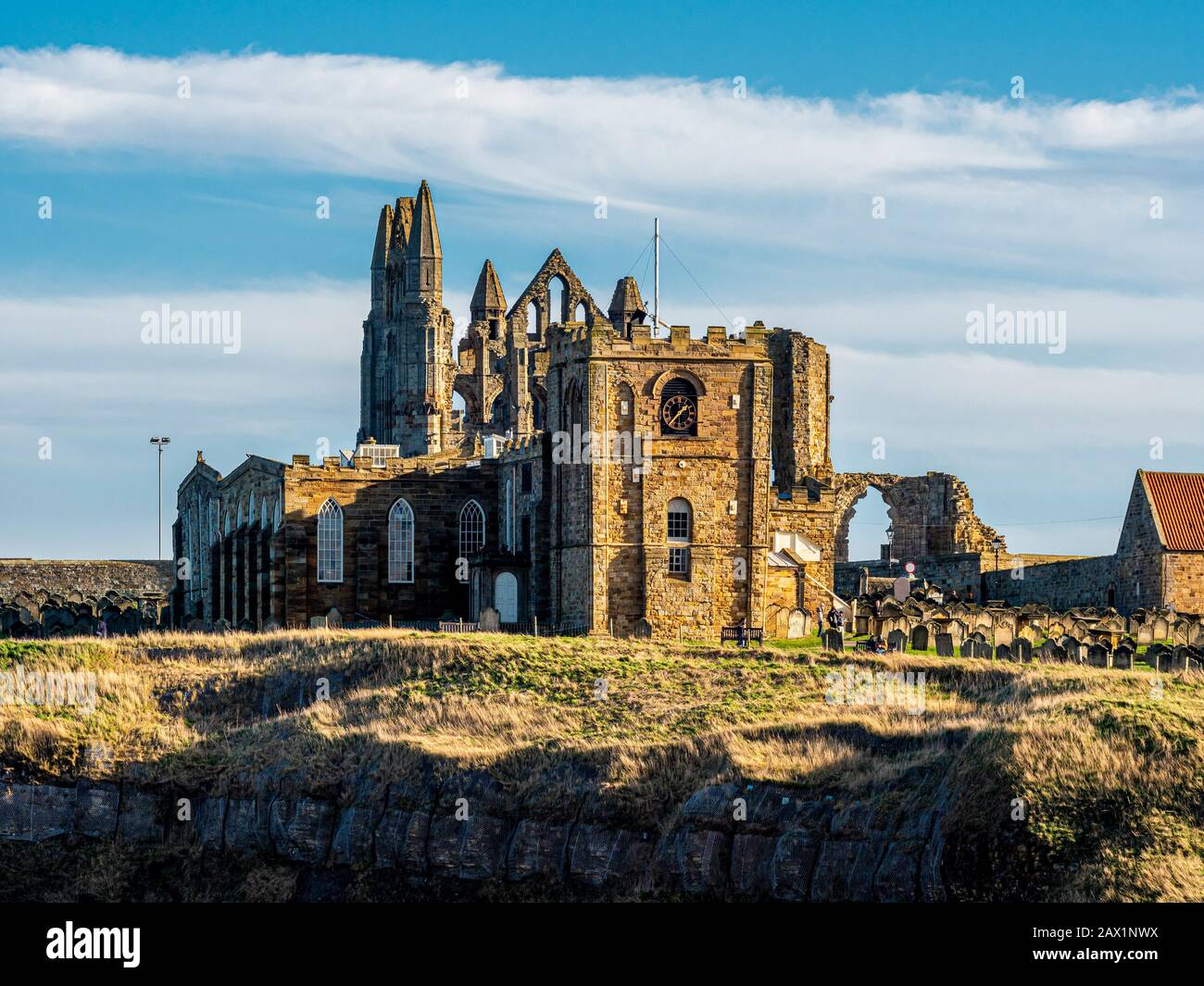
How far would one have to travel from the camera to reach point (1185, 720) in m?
42.5

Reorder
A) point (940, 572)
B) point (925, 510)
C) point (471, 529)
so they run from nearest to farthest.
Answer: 1. point (471, 529)
2. point (940, 572)
3. point (925, 510)

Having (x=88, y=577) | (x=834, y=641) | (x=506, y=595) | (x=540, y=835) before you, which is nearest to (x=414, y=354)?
(x=88, y=577)

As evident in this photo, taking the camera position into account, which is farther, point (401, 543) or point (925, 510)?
point (925, 510)

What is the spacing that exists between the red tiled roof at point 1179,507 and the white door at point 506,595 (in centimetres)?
2035

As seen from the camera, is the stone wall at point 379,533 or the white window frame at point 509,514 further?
the stone wall at point 379,533

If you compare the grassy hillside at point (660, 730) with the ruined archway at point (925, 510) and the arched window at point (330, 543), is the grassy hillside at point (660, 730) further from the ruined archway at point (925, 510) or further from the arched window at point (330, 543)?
the ruined archway at point (925, 510)

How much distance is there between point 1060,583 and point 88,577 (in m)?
47.2

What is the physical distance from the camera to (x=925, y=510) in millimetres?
83875

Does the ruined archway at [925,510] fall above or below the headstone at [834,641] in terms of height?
above

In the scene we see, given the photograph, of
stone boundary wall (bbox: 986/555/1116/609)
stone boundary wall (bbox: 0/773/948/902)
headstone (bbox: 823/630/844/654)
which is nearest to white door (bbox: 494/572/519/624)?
headstone (bbox: 823/630/844/654)

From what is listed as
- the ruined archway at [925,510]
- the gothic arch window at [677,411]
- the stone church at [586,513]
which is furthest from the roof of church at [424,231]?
the gothic arch window at [677,411]

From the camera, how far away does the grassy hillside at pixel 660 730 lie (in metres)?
39.0

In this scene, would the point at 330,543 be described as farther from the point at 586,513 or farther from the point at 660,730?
the point at 660,730

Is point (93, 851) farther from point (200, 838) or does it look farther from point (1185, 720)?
point (1185, 720)
